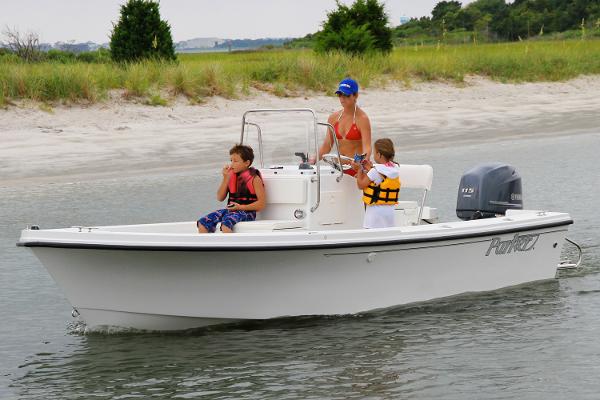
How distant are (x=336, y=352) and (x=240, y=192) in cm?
139

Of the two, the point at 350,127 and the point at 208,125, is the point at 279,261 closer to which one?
the point at 350,127

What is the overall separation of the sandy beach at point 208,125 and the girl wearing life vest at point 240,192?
7132 mm

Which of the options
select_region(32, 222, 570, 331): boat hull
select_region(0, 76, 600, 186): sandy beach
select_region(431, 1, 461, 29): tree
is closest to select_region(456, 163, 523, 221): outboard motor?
select_region(32, 222, 570, 331): boat hull

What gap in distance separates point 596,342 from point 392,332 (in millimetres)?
1416

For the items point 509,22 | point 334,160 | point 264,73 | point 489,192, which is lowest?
point 509,22

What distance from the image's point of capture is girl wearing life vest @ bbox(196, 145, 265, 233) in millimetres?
8695

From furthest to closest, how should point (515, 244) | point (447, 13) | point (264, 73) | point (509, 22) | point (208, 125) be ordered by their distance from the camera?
point (447, 13) < point (509, 22) < point (264, 73) < point (208, 125) < point (515, 244)

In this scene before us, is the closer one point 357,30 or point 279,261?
point 279,261

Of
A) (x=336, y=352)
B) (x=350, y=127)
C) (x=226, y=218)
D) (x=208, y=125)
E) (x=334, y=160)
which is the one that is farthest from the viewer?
(x=208, y=125)

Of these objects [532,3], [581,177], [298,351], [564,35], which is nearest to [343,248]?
[298,351]

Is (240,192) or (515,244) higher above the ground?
(240,192)

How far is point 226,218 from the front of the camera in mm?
8695

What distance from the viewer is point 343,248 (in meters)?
8.27

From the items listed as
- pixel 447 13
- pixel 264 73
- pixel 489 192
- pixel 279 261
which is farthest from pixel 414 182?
pixel 447 13
